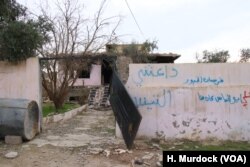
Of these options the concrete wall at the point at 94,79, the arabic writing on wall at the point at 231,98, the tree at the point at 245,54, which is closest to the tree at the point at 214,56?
the tree at the point at 245,54

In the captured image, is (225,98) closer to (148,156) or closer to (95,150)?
(148,156)

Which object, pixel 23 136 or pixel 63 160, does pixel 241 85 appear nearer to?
pixel 63 160

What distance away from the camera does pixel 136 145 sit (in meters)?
8.02

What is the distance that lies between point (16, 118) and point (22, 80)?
1486mm

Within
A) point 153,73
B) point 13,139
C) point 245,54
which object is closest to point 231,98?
point 153,73

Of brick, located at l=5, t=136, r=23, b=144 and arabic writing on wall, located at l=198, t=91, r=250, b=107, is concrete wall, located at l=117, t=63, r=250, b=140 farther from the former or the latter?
brick, located at l=5, t=136, r=23, b=144

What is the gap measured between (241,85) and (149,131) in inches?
105

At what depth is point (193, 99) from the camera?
28.1 ft

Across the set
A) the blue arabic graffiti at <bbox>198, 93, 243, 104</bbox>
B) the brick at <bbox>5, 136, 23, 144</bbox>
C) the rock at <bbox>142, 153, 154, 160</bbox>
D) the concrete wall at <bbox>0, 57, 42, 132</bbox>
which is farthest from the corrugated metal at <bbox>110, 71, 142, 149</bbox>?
the brick at <bbox>5, 136, 23, 144</bbox>

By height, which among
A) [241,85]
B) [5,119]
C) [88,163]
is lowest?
[88,163]

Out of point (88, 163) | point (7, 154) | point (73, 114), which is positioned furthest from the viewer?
point (73, 114)

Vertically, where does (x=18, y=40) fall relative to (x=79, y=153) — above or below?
above

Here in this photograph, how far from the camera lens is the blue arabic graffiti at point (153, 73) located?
28.2 ft

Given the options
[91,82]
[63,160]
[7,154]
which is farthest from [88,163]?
[91,82]
